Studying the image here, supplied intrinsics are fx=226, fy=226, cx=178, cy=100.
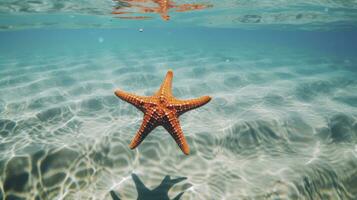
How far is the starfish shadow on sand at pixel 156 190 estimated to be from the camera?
4.56 metres

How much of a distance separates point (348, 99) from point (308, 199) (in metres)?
7.17

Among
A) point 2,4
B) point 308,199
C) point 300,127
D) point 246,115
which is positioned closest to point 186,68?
point 246,115

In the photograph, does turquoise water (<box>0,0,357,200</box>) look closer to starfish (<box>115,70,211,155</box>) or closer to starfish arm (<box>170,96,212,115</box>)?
starfish (<box>115,70,211,155</box>)

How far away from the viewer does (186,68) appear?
51.9 feet

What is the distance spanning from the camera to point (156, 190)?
4.75 m

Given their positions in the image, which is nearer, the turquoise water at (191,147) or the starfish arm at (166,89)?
the starfish arm at (166,89)

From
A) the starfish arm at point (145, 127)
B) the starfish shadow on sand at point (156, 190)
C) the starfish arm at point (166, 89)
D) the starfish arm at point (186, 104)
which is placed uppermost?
the starfish arm at point (166, 89)

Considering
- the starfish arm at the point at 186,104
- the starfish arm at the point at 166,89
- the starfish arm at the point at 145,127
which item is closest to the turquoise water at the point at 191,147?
the starfish arm at the point at 145,127

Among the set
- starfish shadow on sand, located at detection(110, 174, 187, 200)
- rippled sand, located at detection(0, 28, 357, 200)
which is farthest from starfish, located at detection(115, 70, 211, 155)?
rippled sand, located at detection(0, 28, 357, 200)

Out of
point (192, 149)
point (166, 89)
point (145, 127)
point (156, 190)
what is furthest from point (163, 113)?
point (192, 149)

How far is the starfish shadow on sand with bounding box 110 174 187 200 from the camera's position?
456 cm

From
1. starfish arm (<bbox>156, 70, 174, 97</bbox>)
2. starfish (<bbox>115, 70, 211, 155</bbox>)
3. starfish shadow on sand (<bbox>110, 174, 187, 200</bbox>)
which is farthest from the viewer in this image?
starfish shadow on sand (<bbox>110, 174, 187, 200</bbox>)

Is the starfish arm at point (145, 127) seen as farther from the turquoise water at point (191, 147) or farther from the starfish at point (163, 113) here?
the turquoise water at point (191, 147)

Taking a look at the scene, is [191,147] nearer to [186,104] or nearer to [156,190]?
[156,190]
